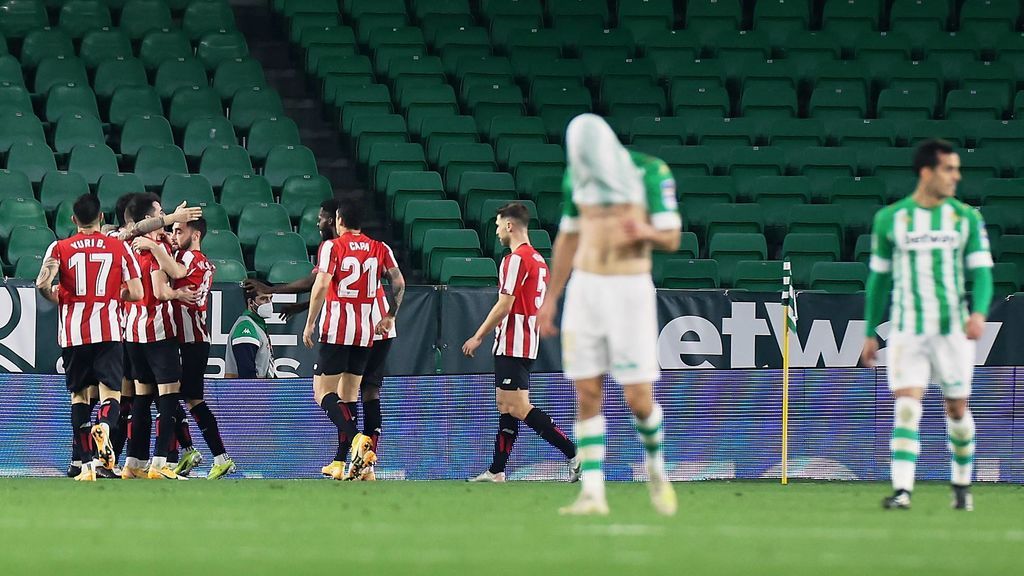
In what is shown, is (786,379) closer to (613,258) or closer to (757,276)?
(757,276)

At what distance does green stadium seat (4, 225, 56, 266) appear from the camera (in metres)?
16.2

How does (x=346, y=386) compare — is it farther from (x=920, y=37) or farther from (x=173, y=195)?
(x=920, y=37)

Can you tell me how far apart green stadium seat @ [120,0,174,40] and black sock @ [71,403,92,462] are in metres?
8.99

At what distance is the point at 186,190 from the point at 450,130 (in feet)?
11.2

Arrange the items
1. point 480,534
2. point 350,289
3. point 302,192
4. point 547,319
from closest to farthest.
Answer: point 480,534
point 547,319
point 350,289
point 302,192

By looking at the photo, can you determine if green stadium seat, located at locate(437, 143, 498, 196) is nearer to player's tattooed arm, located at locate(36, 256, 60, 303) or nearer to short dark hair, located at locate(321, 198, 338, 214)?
short dark hair, located at locate(321, 198, 338, 214)

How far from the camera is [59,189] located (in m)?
17.3

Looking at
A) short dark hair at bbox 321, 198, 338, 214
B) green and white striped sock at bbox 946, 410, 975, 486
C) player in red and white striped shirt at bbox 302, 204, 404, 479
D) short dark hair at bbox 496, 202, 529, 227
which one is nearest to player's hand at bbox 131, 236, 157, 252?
player in red and white striped shirt at bbox 302, 204, 404, 479

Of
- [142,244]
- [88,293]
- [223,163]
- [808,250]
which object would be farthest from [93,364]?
[808,250]

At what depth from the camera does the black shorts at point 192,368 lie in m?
13.2

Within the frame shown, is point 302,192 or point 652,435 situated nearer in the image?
point 652,435

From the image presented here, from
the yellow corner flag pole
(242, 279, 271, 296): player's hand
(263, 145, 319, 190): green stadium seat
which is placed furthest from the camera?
(263, 145, 319, 190): green stadium seat

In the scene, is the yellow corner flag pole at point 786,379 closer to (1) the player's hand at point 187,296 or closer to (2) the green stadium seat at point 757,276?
(2) the green stadium seat at point 757,276

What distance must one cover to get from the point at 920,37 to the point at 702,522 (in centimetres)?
1521
